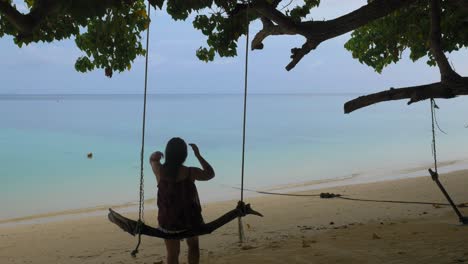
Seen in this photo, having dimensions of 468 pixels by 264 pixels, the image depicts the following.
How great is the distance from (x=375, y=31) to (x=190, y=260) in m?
4.88

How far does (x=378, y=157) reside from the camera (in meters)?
19.7

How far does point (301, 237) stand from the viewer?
18.5 feet

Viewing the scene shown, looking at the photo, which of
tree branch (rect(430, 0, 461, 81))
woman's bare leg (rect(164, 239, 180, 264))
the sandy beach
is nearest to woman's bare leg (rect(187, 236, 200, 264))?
woman's bare leg (rect(164, 239, 180, 264))

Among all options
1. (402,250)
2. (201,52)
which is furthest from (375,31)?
(402,250)

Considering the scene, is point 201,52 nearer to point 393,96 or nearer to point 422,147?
point 393,96

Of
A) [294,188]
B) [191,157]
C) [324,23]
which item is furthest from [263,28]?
[191,157]

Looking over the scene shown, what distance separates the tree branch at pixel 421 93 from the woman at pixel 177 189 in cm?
142

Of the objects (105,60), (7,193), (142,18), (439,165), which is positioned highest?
(142,18)

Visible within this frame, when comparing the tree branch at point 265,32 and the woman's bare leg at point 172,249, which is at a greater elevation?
the tree branch at point 265,32

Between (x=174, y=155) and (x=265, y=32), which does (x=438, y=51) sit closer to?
(x=265, y=32)

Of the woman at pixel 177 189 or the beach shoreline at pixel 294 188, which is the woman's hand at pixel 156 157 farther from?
the beach shoreline at pixel 294 188

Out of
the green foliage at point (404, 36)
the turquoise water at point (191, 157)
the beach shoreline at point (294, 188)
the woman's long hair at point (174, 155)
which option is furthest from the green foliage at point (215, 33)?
the turquoise water at point (191, 157)

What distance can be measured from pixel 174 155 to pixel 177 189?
238 mm

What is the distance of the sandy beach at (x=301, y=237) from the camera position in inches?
171
